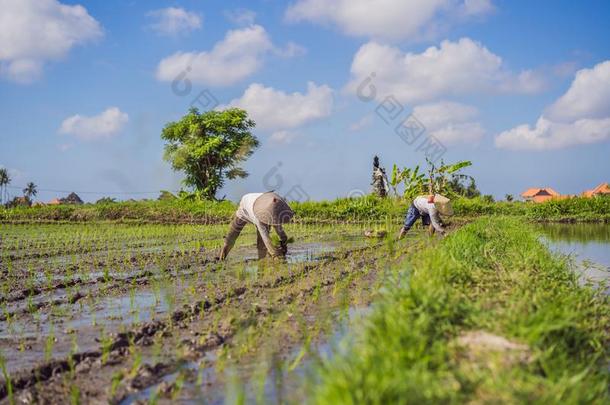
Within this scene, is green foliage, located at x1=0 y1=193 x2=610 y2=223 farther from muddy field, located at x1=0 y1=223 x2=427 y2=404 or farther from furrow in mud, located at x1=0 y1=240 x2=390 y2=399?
furrow in mud, located at x1=0 y1=240 x2=390 y2=399

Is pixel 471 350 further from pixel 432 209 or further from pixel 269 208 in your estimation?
pixel 432 209

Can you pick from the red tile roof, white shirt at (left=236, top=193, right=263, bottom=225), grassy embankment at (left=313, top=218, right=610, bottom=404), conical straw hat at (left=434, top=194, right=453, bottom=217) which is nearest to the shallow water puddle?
grassy embankment at (left=313, top=218, right=610, bottom=404)

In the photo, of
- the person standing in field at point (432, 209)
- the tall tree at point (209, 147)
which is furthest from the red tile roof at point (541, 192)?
the person standing in field at point (432, 209)

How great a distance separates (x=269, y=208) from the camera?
7492 mm

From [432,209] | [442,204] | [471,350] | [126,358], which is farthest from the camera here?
[442,204]

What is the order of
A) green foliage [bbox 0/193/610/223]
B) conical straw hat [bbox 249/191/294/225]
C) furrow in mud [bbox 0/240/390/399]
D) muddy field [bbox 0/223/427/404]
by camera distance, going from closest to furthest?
1. muddy field [bbox 0/223/427/404]
2. furrow in mud [bbox 0/240/390/399]
3. conical straw hat [bbox 249/191/294/225]
4. green foliage [bbox 0/193/610/223]

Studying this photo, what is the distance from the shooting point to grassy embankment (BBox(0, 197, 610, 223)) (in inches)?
766

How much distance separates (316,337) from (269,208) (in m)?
3.83

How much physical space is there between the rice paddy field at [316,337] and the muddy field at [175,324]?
0.02 m

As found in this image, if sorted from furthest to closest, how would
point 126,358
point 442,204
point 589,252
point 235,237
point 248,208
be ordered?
point 442,204
point 589,252
point 235,237
point 248,208
point 126,358

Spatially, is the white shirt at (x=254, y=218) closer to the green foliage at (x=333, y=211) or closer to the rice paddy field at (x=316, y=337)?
the rice paddy field at (x=316, y=337)

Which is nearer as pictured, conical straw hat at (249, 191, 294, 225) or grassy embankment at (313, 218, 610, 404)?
grassy embankment at (313, 218, 610, 404)

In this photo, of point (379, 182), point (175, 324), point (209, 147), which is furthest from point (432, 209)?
point (209, 147)

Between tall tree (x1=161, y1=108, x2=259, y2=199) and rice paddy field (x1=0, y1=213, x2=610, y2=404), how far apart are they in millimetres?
28320
